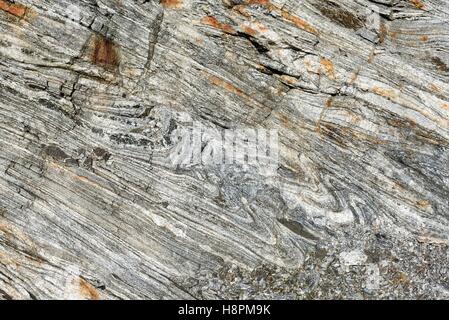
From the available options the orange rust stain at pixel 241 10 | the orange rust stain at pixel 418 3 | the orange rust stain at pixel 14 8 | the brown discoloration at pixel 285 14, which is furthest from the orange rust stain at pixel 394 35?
the orange rust stain at pixel 14 8

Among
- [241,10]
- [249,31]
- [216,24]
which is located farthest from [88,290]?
[241,10]

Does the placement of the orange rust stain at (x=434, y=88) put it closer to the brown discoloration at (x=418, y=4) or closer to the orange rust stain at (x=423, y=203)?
the brown discoloration at (x=418, y=4)

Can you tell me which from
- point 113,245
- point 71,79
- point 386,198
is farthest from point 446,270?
point 71,79

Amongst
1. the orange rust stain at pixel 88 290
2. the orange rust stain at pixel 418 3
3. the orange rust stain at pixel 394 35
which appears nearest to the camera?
the orange rust stain at pixel 88 290

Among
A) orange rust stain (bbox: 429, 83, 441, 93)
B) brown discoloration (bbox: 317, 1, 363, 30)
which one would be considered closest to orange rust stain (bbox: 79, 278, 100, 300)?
brown discoloration (bbox: 317, 1, 363, 30)

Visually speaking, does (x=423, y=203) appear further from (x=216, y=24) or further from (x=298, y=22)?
(x=216, y=24)
